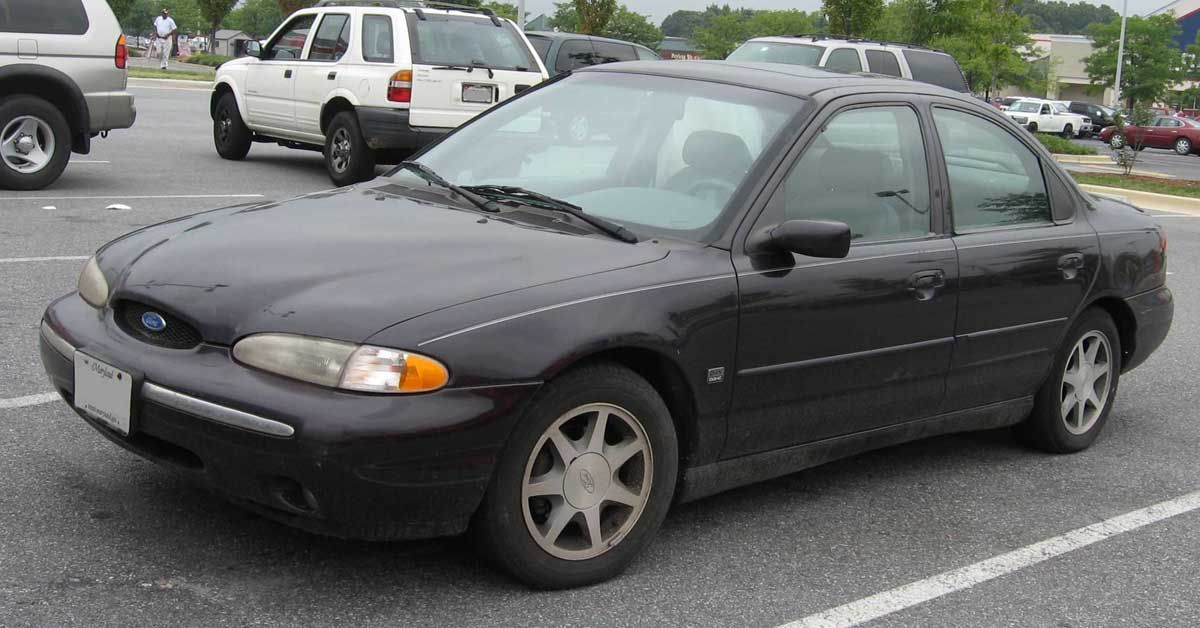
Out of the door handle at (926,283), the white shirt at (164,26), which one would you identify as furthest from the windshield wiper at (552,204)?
the white shirt at (164,26)

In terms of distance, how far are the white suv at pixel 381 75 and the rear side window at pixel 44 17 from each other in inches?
106

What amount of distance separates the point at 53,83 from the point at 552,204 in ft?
25.5

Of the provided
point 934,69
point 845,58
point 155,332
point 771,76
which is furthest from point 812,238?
point 934,69

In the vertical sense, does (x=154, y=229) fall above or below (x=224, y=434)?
above

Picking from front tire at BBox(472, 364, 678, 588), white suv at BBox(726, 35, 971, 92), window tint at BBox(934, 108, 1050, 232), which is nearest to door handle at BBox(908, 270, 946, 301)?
window tint at BBox(934, 108, 1050, 232)

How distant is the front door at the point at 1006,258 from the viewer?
4.89m

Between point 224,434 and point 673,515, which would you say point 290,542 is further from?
point 673,515

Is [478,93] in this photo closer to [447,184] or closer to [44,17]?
[44,17]

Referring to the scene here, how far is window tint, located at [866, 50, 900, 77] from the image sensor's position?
666 inches

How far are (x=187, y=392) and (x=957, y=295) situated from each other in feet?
8.85

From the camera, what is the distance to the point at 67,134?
11.0 m

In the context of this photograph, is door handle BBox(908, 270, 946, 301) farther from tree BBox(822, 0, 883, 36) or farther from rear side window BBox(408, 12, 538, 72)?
tree BBox(822, 0, 883, 36)

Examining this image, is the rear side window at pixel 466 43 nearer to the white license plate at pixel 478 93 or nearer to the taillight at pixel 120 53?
the white license plate at pixel 478 93

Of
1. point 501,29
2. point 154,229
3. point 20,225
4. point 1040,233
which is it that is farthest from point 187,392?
point 501,29
